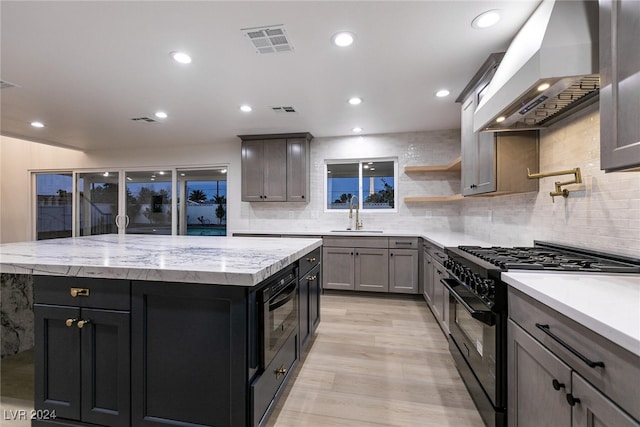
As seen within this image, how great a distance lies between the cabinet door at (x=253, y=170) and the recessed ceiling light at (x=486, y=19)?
347 cm

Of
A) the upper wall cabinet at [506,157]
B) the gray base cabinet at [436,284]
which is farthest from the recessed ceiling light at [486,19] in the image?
the gray base cabinet at [436,284]

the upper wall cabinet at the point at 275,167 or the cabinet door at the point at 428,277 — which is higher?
the upper wall cabinet at the point at 275,167

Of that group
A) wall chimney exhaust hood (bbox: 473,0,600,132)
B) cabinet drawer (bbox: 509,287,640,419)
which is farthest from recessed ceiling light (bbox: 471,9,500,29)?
cabinet drawer (bbox: 509,287,640,419)

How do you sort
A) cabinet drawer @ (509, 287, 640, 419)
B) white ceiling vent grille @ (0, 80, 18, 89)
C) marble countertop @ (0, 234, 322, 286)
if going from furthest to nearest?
white ceiling vent grille @ (0, 80, 18, 89)
marble countertop @ (0, 234, 322, 286)
cabinet drawer @ (509, 287, 640, 419)

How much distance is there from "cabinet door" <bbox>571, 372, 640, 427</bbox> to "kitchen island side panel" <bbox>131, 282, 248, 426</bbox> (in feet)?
4.07

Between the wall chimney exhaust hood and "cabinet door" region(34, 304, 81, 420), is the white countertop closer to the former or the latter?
the wall chimney exhaust hood

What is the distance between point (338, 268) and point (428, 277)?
1233mm

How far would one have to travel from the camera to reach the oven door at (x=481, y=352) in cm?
144

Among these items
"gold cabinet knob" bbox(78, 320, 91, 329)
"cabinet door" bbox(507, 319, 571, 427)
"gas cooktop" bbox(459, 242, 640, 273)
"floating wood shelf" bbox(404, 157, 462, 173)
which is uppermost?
"floating wood shelf" bbox(404, 157, 462, 173)

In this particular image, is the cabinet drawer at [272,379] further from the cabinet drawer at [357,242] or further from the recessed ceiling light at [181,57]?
the recessed ceiling light at [181,57]

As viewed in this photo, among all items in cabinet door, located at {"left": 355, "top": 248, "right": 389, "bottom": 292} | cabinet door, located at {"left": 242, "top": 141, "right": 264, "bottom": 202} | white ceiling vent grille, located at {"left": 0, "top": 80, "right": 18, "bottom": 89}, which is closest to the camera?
white ceiling vent grille, located at {"left": 0, "top": 80, "right": 18, "bottom": 89}

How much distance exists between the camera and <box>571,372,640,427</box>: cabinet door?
0.76m

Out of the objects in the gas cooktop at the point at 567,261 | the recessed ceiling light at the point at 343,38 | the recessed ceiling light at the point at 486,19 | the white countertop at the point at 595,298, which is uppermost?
the recessed ceiling light at the point at 343,38

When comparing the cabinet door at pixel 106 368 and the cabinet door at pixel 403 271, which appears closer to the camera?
the cabinet door at pixel 106 368
